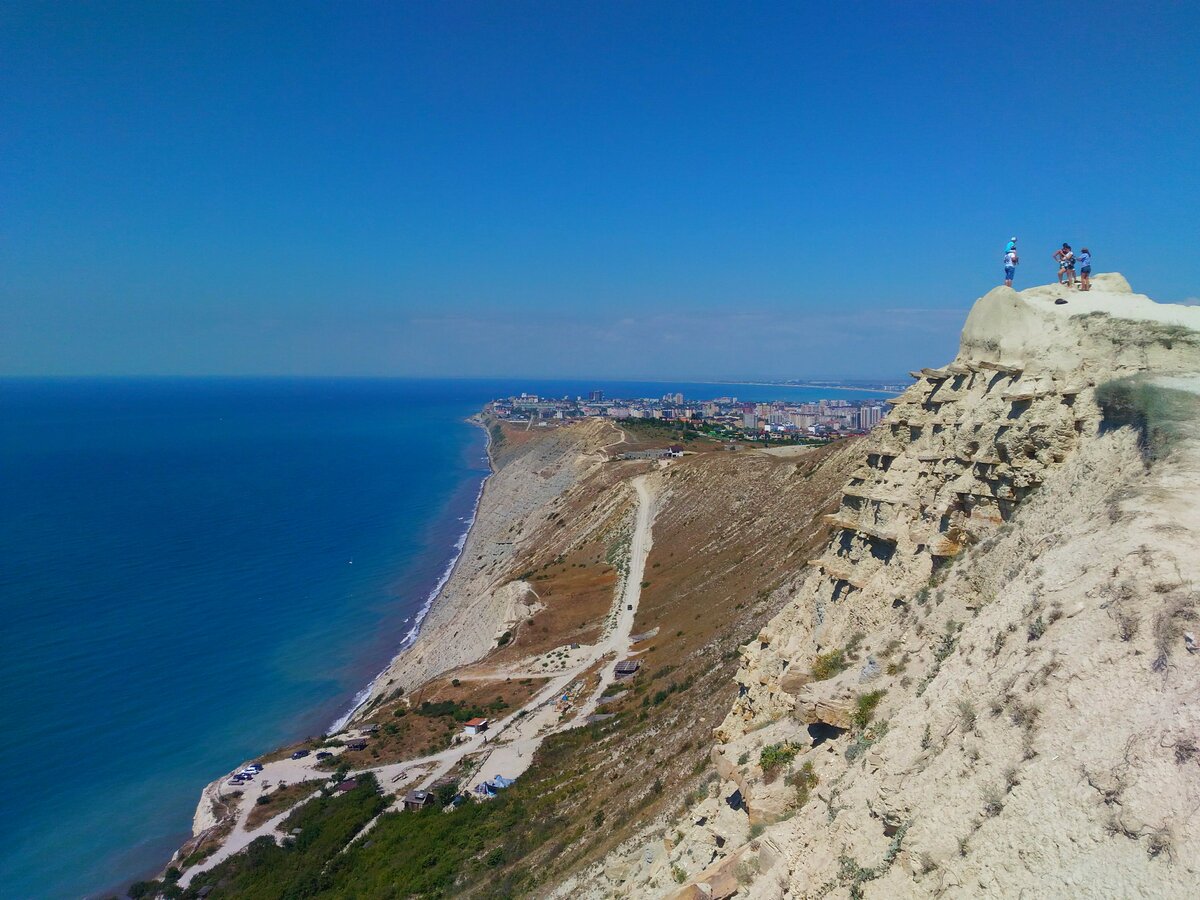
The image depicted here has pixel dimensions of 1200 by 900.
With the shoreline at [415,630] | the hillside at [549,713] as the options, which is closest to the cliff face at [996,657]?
the hillside at [549,713]

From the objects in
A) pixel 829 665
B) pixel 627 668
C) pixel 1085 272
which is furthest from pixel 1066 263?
pixel 627 668

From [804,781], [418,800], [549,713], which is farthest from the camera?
[549,713]

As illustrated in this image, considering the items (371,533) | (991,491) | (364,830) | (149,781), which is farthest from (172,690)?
(991,491)

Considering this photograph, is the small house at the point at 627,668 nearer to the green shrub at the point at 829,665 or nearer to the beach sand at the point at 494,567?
the beach sand at the point at 494,567

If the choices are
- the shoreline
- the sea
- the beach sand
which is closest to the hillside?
the beach sand

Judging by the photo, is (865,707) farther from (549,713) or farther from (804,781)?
(549,713)

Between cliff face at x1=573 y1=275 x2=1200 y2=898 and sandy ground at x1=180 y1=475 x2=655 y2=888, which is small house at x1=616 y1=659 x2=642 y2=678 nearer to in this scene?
sandy ground at x1=180 y1=475 x2=655 y2=888
